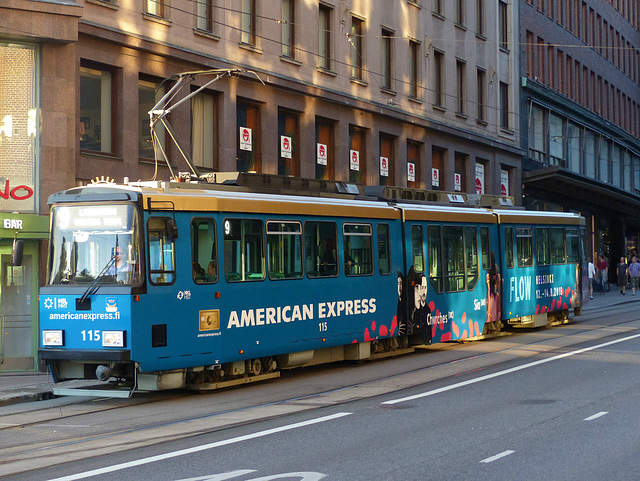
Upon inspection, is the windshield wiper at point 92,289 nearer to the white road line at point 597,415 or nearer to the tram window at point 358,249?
the tram window at point 358,249

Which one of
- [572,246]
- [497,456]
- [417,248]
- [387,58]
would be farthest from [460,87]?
[497,456]

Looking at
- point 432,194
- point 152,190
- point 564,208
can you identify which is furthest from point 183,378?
point 564,208

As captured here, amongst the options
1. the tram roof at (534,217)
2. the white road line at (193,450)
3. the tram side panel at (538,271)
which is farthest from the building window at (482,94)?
the white road line at (193,450)

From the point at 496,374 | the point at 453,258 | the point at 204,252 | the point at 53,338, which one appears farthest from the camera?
the point at 453,258

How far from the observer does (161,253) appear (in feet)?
43.3

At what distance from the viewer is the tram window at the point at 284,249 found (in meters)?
15.0

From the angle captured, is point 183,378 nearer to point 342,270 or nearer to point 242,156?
point 342,270

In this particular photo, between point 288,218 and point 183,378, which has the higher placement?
point 288,218

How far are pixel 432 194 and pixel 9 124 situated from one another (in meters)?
8.86

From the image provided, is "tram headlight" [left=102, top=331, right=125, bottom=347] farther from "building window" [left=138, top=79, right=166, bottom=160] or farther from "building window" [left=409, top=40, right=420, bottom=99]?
"building window" [left=409, top=40, right=420, bottom=99]

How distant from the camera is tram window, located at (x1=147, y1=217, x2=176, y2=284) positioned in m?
13.1

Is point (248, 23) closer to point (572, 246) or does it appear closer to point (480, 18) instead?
point (572, 246)

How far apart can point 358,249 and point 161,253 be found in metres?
4.89

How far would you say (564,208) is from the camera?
4762cm
